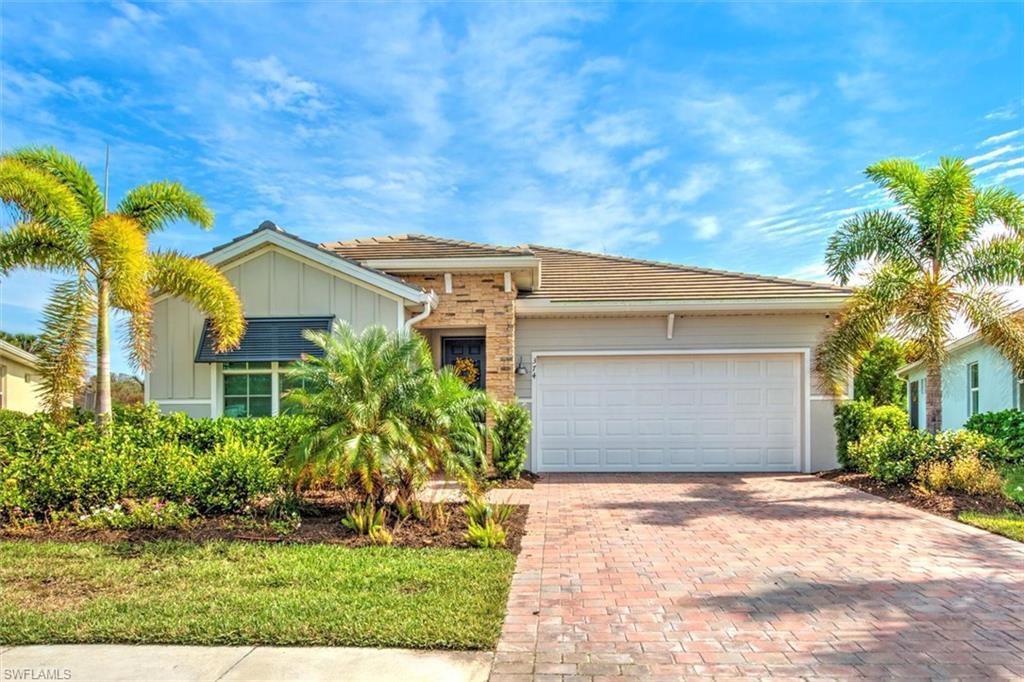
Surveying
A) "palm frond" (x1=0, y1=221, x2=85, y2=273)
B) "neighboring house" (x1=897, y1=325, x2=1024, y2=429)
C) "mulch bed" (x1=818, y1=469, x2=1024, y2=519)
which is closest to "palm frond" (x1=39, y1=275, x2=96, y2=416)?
"palm frond" (x1=0, y1=221, x2=85, y2=273)

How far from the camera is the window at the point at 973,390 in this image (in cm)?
1803

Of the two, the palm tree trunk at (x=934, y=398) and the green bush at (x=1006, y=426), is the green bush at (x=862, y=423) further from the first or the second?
the green bush at (x=1006, y=426)

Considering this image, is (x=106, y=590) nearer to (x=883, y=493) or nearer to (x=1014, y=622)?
(x=1014, y=622)

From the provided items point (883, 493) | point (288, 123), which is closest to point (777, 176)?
point (883, 493)

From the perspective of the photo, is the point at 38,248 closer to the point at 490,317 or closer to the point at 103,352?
the point at 103,352

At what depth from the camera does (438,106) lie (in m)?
11.5

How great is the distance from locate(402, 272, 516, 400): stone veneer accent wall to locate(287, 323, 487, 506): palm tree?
392cm

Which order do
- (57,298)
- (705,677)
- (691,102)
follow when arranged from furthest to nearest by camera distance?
(691,102)
(57,298)
(705,677)

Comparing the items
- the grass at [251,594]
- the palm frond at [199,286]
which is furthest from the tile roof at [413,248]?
the grass at [251,594]

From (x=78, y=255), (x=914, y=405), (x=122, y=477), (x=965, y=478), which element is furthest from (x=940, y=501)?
(x=914, y=405)

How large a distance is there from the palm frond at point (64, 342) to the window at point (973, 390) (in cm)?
2147

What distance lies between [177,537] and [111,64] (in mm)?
7210

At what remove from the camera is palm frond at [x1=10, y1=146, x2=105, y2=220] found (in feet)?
26.6

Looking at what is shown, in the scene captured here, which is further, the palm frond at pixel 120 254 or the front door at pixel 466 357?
the front door at pixel 466 357
